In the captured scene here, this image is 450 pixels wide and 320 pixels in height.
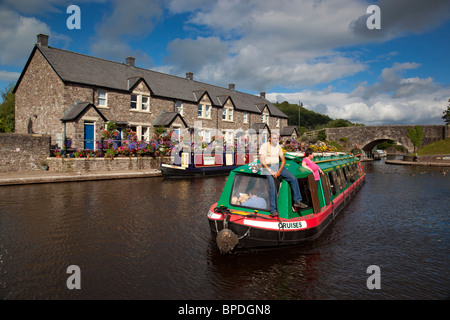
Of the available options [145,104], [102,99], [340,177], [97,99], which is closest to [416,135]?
[145,104]

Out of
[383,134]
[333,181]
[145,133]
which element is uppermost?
[383,134]

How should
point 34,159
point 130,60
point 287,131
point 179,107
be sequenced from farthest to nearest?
point 287,131 < point 179,107 < point 130,60 < point 34,159

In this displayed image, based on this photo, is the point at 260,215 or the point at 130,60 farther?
the point at 130,60

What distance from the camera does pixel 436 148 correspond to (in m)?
40.0

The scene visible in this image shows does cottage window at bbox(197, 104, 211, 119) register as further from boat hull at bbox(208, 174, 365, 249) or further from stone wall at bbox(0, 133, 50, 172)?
boat hull at bbox(208, 174, 365, 249)

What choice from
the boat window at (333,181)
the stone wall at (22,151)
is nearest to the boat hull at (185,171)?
the stone wall at (22,151)

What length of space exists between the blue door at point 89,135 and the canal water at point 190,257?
1110cm

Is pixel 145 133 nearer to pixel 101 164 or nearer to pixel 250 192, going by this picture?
pixel 101 164

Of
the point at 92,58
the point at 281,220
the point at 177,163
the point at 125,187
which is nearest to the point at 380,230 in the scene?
the point at 281,220

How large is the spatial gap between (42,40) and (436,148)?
45004mm

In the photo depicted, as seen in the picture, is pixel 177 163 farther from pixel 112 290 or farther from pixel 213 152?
pixel 112 290

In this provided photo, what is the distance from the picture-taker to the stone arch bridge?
4210cm

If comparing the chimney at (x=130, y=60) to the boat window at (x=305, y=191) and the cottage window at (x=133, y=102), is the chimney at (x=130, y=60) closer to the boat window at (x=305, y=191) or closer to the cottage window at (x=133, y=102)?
the cottage window at (x=133, y=102)

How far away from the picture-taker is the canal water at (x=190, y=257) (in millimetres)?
5273
